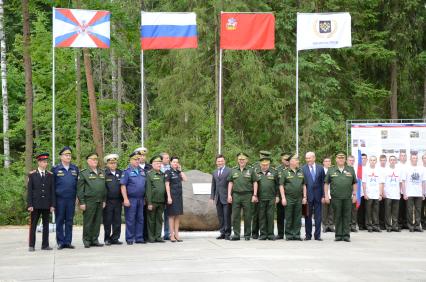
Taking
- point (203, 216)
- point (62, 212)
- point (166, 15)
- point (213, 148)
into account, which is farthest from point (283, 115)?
point (62, 212)

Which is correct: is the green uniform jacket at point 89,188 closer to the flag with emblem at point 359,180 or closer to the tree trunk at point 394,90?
the flag with emblem at point 359,180

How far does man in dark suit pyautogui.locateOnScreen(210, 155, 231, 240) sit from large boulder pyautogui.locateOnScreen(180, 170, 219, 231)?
0.63m

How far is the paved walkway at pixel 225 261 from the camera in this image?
1066cm

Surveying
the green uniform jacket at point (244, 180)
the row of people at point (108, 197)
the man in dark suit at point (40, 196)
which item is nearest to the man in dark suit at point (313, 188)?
the green uniform jacket at point (244, 180)

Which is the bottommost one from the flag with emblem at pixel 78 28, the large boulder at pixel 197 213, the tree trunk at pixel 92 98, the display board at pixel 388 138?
the large boulder at pixel 197 213

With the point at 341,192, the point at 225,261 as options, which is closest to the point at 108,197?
the point at 225,261

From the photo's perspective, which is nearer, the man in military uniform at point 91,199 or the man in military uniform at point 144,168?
the man in military uniform at point 91,199

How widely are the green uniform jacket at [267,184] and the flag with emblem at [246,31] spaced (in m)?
5.72

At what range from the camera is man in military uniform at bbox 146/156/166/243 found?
15951 millimetres

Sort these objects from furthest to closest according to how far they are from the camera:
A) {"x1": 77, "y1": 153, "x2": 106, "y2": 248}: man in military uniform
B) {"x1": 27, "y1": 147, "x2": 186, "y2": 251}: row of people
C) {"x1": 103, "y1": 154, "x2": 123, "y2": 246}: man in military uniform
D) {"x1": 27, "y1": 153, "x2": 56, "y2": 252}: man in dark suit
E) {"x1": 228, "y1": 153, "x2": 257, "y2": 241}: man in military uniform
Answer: {"x1": 228, "y1": 153, "x2": 257, "y2": 241}: man in military uniform
{"x1": 103, "y1": 154, "x2": 123, "y2": 246}: man in military uniform
{"x1": 77, "y1": 153, "x2": 106, "y2": 248}: man in military uniform
{"x1": 27, "y1": 147, "x2": 186, "y2": 251}: row of people
{"x1": 27, "y1": 153, "x2": 56, "y2": 252}: man in dark suit

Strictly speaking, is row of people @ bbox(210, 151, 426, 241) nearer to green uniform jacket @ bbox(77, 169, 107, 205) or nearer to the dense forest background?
green uniform jacket @ bbox(77, 169, 107, 205)

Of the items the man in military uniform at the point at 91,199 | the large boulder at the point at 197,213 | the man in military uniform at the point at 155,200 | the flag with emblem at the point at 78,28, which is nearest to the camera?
the man in military uniform at the point at 91,199

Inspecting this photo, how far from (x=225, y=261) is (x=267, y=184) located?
4459 millimetres

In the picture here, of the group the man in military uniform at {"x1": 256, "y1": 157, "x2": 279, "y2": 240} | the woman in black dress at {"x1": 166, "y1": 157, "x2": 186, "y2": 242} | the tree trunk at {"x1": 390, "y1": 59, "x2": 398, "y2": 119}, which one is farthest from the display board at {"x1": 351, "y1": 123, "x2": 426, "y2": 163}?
the tree trunk at {"x1": 390, "y1": 59, "x2": 398, "y2": 119}
